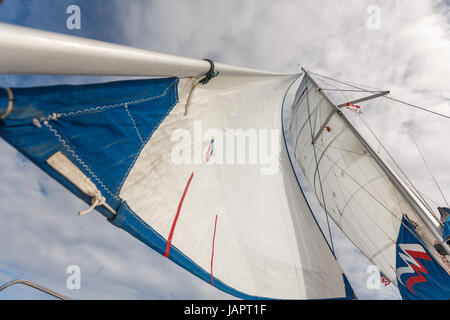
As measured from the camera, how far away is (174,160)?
80.5 inches

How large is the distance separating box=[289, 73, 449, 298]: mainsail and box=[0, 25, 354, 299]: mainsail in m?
1.36

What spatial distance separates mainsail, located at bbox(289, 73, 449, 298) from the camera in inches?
127

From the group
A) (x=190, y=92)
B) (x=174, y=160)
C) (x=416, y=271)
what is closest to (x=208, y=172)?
(x=174, y=160)

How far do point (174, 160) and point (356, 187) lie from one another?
4.62 meters

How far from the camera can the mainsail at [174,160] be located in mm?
941

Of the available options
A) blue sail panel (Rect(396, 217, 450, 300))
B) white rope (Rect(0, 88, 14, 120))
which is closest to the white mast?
white rope (Rect(0, 88, 14, 120))

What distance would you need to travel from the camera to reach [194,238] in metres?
2.12

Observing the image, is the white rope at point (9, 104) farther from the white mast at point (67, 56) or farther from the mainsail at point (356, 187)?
the mainsail at point (356, 187)

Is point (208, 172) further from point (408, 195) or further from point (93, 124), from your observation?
point (408, 195)

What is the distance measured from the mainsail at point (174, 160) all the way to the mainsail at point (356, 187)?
136 cm

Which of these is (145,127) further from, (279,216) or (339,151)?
(339,151)

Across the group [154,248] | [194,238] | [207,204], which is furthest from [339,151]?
[154,248]

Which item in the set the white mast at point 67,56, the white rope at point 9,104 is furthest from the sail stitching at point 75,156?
the white mast at point 67,56

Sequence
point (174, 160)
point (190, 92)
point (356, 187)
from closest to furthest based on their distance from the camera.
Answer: point (190, 92) < point (174, 160) < point (356, 187)
